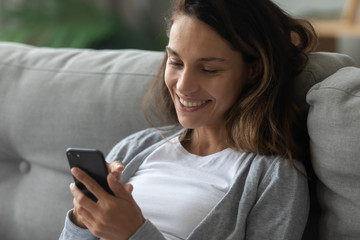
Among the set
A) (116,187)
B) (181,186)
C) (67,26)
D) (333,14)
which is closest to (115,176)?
(116,187)

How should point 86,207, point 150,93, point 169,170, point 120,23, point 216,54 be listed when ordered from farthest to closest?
point 120,23 → point 150,93 → point 169,170 → point 216,54 → point 86,207

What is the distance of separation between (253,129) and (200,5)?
282 millimetres

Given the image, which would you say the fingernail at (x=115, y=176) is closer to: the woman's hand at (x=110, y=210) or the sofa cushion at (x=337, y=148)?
the woman's hand at (x=110, y=210)

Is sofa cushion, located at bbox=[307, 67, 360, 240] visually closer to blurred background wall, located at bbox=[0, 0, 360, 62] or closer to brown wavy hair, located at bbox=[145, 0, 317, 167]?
brown wavy hair, located at bbox=[145, 0, 317, 167]

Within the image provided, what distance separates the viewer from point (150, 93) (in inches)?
54.6

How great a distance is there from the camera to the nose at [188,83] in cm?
112

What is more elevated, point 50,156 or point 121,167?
point 121,167

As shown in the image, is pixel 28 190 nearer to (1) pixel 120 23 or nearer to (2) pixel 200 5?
(2) pixel 200 5

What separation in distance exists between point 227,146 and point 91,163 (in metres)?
0.37

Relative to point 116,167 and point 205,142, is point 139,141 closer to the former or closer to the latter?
point 205,142

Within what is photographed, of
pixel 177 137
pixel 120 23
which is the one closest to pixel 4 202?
pixel 177 137

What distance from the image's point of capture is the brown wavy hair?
1096mm

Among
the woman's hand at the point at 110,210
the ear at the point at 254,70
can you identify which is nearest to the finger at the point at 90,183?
the woman's hand at the point at 110,210

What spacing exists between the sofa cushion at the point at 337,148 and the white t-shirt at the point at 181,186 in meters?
0.19
